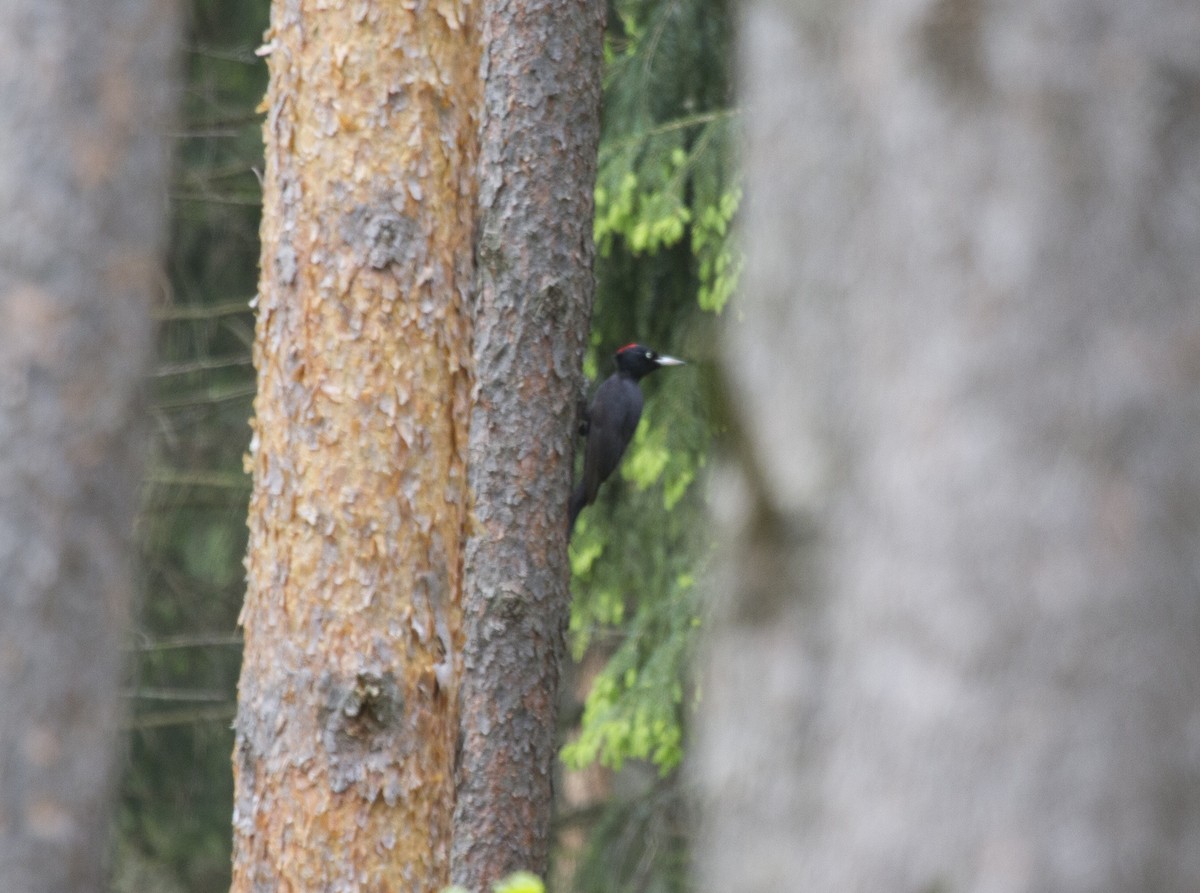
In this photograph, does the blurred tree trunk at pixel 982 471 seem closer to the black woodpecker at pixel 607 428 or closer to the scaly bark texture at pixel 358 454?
the scaly bark texture at pixel 358 454

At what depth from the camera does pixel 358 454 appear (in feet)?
10.7

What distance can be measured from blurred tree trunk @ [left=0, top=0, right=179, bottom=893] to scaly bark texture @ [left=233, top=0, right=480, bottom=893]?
1349mm

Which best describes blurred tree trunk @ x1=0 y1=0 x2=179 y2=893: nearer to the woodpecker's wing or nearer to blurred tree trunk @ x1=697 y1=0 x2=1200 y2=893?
blurred tree trunk @ x1=697 y1=0 x2=1200 y2=893

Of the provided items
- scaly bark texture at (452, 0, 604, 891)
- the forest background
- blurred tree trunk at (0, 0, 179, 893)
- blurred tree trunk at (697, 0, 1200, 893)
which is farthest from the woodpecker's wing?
blurred tree trunk at (697, 0, 1200, 893)

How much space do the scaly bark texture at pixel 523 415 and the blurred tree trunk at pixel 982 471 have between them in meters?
3.67

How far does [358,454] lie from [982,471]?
241 cm

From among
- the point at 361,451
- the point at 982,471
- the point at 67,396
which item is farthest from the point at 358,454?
the point at 982,471

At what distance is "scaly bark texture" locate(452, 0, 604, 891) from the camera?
4738 mm

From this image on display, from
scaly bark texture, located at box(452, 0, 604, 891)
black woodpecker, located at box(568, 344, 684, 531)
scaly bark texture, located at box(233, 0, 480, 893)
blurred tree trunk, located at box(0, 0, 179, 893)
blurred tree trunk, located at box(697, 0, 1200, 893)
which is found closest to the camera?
blurred tree trunk, located at box(697, 0, 1200, 893)

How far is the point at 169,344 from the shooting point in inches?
381

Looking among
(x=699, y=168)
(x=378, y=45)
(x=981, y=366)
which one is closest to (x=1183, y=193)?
(x=981, y=366)

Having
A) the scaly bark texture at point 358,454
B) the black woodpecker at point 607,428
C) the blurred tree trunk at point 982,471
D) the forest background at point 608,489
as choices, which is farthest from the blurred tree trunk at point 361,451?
the black woodpecker at point 607,428

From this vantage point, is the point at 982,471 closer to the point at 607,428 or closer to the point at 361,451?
the point at 361,451

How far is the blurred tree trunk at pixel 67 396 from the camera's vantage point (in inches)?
68.3
